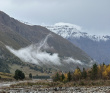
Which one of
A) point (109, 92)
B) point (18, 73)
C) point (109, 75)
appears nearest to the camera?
point (109, 92)

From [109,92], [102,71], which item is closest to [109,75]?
[102,71]

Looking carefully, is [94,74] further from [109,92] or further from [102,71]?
[109,92]

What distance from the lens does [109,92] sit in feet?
121

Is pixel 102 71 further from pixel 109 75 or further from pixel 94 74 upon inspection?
pixel 94 74

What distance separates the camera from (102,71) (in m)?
144

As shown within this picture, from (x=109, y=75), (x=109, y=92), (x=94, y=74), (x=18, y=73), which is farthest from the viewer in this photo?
(x=18, y=73)

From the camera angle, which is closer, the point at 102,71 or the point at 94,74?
the point at 94,74

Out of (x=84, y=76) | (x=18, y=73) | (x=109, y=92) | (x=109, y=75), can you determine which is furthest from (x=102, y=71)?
(x=109, y=92)

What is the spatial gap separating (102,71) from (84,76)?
734 inches

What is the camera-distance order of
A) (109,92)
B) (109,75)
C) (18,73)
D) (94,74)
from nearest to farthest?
(109,92)
(94,74)
(109,75)
(18,73)

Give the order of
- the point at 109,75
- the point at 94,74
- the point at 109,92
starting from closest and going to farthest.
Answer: the point at 109,92 → the point at 94,74 → the point at 109,75

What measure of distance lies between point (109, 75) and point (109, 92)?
10490 centimetres

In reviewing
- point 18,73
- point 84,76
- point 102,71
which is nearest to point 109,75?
point 102,71

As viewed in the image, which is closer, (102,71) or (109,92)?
(109,92)
